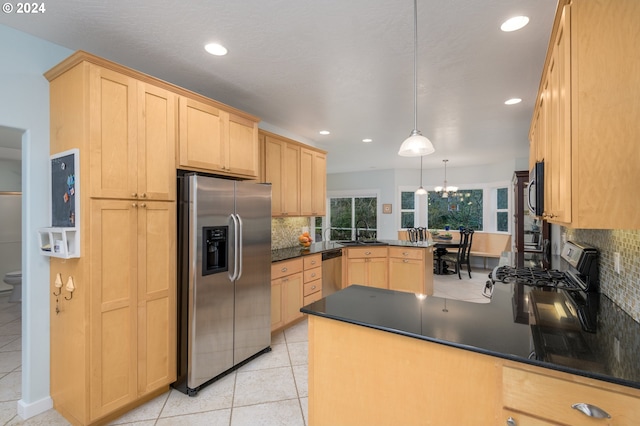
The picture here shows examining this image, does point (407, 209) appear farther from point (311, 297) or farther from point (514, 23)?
point (514, 23)

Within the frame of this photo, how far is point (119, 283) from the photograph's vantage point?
204cm

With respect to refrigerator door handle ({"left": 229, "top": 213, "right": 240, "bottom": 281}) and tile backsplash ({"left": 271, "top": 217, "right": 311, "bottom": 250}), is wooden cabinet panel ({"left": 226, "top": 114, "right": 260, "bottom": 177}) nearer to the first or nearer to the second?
refrigerator door handle ({"left": 229, "top": 213, "right": 240, "bottom": 281})

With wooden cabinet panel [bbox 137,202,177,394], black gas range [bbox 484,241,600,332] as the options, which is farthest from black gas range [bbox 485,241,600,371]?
wooden cabinet panel [bbox 137,202,177,394]

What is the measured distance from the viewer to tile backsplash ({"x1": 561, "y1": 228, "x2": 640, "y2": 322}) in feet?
4.84

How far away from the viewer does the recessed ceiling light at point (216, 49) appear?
213 centimetres

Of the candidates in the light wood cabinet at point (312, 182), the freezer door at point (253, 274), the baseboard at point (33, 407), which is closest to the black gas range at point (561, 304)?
the freezer door at point (253, 274)

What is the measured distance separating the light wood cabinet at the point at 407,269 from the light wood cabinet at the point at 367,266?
12 cm

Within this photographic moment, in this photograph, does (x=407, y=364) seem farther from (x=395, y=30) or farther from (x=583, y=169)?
(x=395, y=30)

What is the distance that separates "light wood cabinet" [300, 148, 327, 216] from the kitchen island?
2623 mm

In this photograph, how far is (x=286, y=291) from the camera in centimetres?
348

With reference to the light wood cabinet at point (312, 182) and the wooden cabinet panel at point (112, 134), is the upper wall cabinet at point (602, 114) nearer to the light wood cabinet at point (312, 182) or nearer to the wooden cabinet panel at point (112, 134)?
the wooden cabinet panel at point (112, 134)

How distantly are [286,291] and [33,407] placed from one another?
2.16m

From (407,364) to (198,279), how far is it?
1664mm

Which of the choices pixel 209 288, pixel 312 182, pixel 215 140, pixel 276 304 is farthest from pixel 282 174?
pixel 209 288
